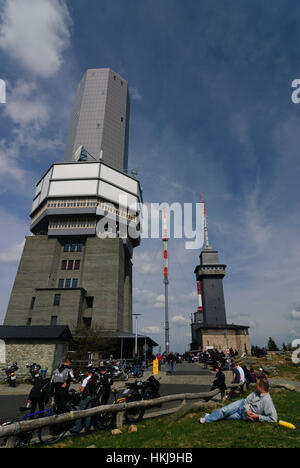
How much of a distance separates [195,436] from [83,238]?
52751mm

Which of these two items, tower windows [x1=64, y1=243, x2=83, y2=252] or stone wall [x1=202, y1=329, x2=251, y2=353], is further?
stone wall [x1=202, y1=329, x2=251, y2=353]

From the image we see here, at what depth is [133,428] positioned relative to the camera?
266 inches

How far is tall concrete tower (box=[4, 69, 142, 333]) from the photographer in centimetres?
4653

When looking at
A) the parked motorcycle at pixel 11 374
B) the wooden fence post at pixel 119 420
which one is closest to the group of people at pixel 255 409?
the wooden fence post at pixel 119 420

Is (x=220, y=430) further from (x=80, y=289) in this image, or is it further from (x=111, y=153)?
(x=111, y=153)

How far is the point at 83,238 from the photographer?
55.9 m

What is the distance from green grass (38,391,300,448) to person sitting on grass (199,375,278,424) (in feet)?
0.54

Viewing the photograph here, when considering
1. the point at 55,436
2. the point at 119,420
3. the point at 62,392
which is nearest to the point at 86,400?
the point at 62,392

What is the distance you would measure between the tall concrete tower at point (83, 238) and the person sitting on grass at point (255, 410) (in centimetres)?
3880

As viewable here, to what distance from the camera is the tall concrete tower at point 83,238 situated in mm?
46531

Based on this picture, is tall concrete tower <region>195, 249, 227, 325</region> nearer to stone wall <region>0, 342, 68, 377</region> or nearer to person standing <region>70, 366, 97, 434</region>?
stone wall <region>0, 342, 68, 377</region>

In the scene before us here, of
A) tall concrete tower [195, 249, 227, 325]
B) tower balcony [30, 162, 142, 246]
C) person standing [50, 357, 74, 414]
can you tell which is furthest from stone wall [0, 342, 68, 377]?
tall concrete tower [195, 249, 227, 325]
